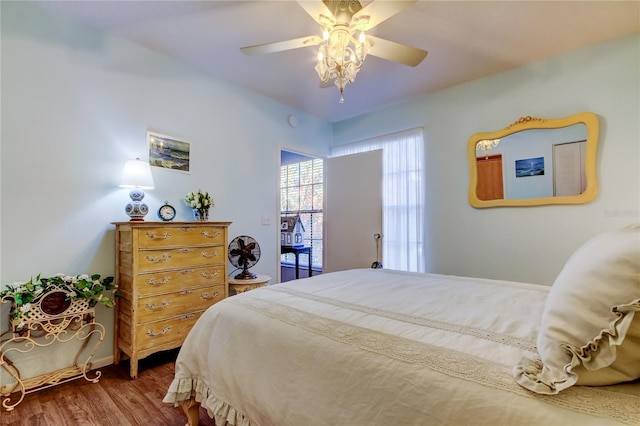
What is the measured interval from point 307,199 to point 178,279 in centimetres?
316

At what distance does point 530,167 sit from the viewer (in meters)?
2.63

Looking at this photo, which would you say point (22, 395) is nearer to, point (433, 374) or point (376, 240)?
point (433, 374)

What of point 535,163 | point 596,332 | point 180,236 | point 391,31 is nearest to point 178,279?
point 180,236

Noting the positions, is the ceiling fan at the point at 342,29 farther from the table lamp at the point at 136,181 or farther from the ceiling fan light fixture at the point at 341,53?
the table lamp at the point at 136,181

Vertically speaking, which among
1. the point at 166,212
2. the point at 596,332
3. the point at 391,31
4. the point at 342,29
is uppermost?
the point at 391,31

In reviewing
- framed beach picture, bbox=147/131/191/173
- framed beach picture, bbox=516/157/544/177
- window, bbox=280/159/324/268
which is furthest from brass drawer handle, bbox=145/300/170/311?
framed beach picture, bbox=516/157/544/177

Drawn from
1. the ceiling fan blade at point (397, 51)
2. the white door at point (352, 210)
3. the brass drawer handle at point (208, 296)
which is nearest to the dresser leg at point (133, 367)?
the brass drawer handle at point (208, 296)

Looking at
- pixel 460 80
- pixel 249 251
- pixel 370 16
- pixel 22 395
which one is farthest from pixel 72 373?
pixel 460 80

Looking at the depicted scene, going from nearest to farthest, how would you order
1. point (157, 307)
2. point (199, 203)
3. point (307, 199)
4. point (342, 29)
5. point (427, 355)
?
point (427, 355) < point (342, 29) < point (157, 307) < point (199, 203) < point (307, 199)

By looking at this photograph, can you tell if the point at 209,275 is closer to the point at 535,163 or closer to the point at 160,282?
the point at 160,282

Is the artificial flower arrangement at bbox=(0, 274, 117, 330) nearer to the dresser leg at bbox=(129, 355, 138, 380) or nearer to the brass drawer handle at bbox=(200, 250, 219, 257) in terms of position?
the dresser leg at bbox=(129, 355, 138, 380)

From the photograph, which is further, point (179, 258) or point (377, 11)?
point (179, 258)

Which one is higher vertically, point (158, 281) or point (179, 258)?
point (179, 258)

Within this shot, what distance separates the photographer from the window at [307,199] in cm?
496
